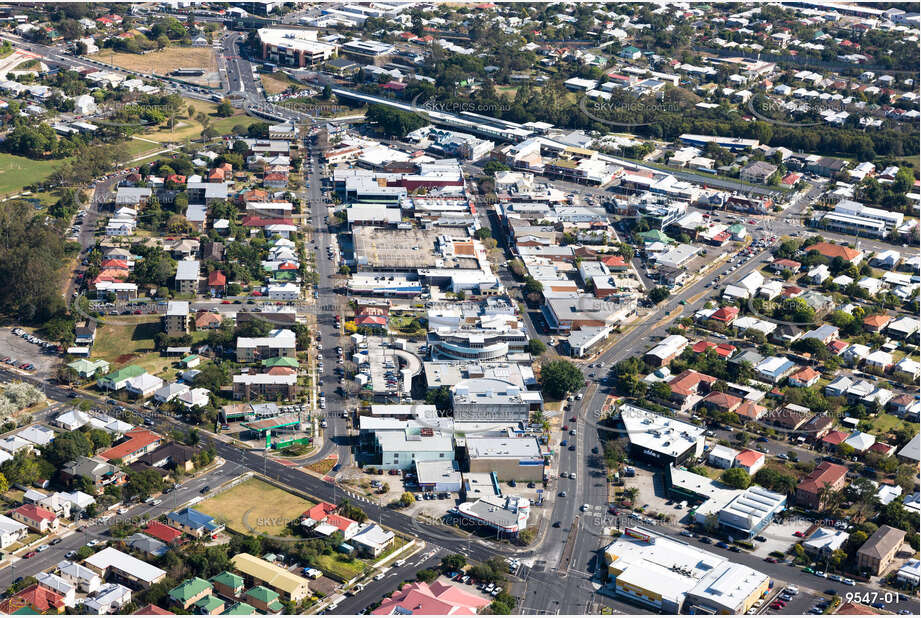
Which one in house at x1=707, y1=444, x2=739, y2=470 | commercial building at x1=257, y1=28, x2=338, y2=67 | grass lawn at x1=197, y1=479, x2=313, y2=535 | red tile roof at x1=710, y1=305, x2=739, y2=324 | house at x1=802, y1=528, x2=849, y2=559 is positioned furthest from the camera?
commercial building at x1=257, y1=28, x2=338, y2=67

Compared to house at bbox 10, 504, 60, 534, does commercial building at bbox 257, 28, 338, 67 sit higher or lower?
higher

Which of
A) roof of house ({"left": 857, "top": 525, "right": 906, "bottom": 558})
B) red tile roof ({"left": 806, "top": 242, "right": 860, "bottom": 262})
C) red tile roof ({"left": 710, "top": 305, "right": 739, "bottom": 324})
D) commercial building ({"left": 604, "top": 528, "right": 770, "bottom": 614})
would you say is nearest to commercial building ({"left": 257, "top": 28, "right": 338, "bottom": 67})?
red tile roof ({"left": 806, "top": 242, "right": 860, "bottom": 262})

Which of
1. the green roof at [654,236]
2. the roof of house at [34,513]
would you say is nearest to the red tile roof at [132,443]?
the roof of house at [34,513]

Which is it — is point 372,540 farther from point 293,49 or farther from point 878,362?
point 293,49

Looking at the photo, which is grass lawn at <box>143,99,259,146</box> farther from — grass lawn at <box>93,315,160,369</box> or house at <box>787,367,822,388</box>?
house at <box>787,367,822,388</box>

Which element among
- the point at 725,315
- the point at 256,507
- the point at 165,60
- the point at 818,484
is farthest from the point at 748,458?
the point at 165,60

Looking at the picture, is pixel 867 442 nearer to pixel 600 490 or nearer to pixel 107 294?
pixel 600 490

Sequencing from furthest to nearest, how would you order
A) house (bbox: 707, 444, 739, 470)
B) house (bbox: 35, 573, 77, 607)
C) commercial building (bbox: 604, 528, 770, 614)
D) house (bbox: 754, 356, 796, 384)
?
1. house (bbox: 754, 356, 796, 384)
2. house (bbox: 707, 444, 739, 470)
3. commercial building (bbox: 604, 528, 770, 614)
4. house (bbox: 35, 573, 77, 607)
